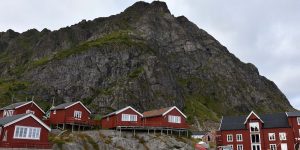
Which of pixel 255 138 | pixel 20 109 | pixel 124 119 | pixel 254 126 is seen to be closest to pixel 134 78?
pixel 254 126

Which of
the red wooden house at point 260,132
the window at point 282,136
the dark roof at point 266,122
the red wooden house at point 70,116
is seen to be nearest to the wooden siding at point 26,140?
the red wooden house at point 70,116

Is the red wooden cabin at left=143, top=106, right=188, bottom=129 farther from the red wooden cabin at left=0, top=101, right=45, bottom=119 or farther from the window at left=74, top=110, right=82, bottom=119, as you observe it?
the red wooden cabin at left=0, top=101, right=45, bottom=119

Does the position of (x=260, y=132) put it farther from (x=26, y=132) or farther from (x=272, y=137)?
(x=26, y=132)

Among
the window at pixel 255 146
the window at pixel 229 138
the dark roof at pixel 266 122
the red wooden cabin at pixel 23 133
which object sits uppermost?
the dark roof at pixel 266 122

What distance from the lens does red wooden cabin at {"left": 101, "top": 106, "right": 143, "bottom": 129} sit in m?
71.0

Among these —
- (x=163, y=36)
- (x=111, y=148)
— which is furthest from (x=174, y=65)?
(x=111, y=148)

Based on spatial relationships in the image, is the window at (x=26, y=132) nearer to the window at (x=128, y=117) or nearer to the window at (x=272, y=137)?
the window at (x=128, y=117)

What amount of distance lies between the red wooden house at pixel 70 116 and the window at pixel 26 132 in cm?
1788

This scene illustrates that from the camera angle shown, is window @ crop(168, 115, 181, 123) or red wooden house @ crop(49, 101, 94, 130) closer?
red wooden house @ crop(49, 101, 94, 130)

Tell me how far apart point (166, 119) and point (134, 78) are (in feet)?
208

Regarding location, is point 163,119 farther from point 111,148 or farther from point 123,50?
point 123,50

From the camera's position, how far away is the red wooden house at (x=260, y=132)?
274 feet

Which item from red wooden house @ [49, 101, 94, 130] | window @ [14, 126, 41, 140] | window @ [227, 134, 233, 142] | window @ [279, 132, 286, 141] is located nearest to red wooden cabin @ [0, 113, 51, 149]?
window @ [14, 126, 41, 140]

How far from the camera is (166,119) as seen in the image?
247 feet
